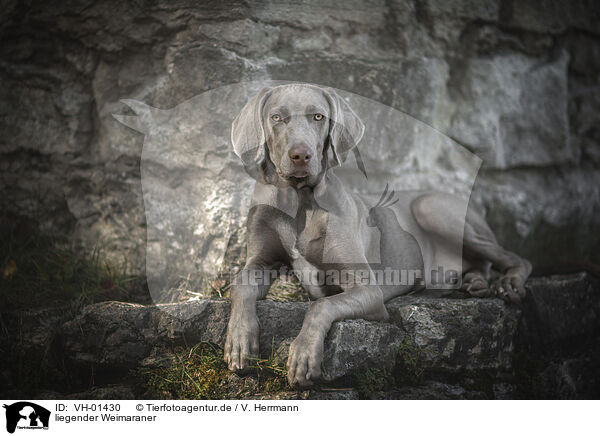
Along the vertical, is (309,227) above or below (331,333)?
above

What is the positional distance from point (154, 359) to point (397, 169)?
9.24 ft

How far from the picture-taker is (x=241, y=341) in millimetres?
2643

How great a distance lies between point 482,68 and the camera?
16.2 ft

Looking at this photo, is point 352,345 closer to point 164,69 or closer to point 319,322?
point 319,322

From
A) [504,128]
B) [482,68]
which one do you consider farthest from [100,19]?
[504,128]

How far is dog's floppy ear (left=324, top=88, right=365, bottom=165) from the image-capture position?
10.0 ft

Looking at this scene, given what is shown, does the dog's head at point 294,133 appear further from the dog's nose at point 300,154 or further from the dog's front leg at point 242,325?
the dog's front leg at point 242,325

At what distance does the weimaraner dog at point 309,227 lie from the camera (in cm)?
267

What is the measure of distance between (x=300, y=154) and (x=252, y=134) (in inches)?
18.8
